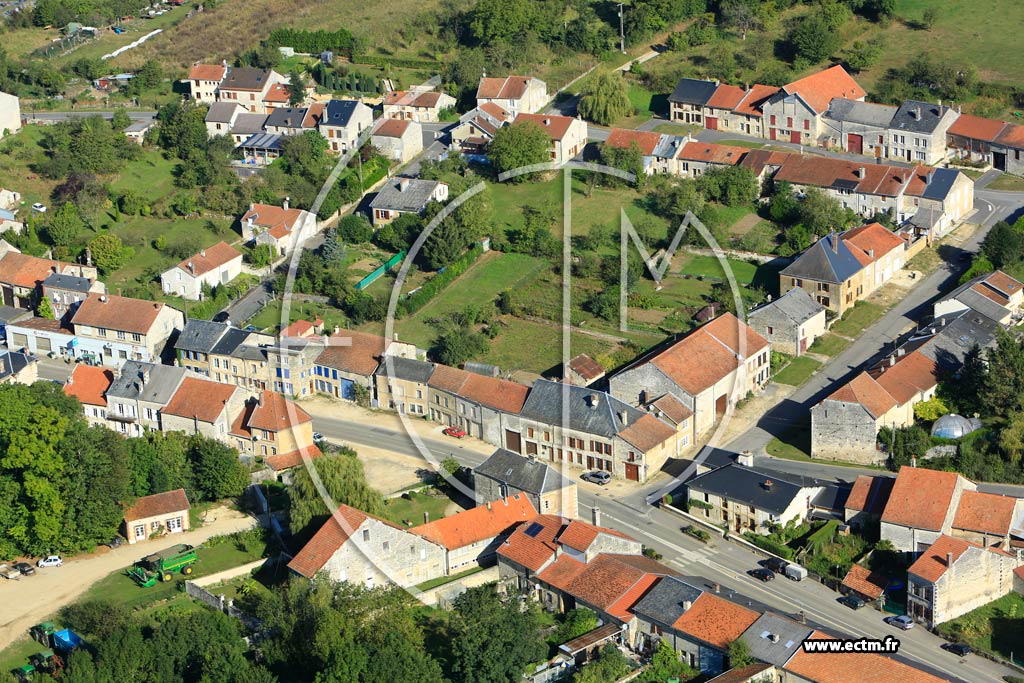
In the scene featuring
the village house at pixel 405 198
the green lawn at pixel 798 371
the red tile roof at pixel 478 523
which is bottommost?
the green lawn at pixel 798 371

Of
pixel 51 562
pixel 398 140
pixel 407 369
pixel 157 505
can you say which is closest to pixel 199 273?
pixel 407 369

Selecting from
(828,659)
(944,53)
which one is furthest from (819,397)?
(944,53)

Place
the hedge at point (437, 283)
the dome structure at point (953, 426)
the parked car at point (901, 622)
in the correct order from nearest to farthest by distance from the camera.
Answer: the parked car at point (901, 622)
the dome structure at point (953, 426)
the hedge at point (437, 283)

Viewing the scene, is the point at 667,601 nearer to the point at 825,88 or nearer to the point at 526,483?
the point at 526,483

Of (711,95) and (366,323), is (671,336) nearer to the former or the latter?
(366,323)

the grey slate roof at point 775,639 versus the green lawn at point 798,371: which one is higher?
the grey slate roof at point 775,639

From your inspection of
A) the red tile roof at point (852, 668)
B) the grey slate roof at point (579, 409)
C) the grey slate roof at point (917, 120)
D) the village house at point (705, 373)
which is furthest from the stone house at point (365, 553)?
the grey slate roof at point (917, 120)

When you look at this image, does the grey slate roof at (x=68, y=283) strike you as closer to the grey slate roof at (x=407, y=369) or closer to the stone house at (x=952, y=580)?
the grey slate roof at (x=407, y=369)
